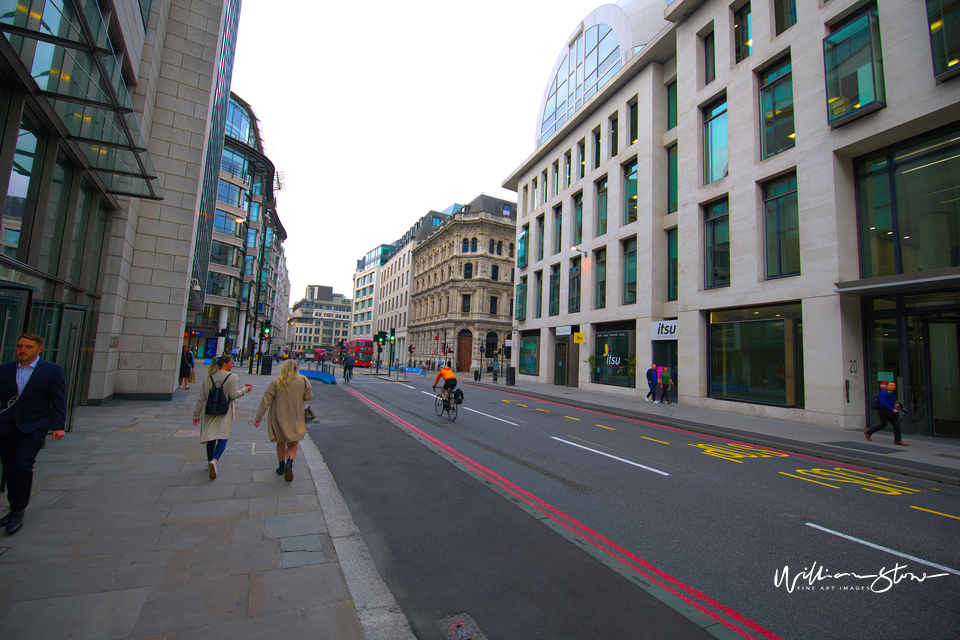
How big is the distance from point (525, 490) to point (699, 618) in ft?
10.3

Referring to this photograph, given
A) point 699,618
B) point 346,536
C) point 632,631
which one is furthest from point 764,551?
point 346,536

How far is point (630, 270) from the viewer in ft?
78.2

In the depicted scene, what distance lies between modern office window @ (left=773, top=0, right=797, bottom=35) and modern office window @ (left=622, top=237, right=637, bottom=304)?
10406 millimetres

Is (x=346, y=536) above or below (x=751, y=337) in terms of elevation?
below

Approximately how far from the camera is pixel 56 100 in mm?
7168

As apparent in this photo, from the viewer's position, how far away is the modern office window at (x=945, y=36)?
11133 mm

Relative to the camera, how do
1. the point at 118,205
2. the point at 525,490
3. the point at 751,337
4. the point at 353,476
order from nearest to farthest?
the point at 525,490, the point at 353,476, the point at 118,205, the point at 751,337

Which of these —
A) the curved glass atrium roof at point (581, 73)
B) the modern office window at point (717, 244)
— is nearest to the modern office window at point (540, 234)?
the curved glass atrium roof at point (581, 73)

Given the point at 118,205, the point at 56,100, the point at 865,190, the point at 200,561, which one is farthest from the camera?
the point at 865,190

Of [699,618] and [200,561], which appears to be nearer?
[699,618]

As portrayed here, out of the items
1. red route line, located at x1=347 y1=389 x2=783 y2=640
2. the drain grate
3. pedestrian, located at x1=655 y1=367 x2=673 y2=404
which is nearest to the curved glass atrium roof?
pedestrian, located at x1=655 y1=367 x2=673 y2=404

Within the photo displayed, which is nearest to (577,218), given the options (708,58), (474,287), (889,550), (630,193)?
(630,193)

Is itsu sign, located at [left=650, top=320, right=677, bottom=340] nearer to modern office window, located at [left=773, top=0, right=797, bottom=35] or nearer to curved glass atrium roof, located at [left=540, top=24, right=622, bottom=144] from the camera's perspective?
modern office window, located at [left=773, top=0, right=797, bottom=35]

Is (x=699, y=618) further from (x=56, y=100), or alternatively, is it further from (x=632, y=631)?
(x=56, y=100)
